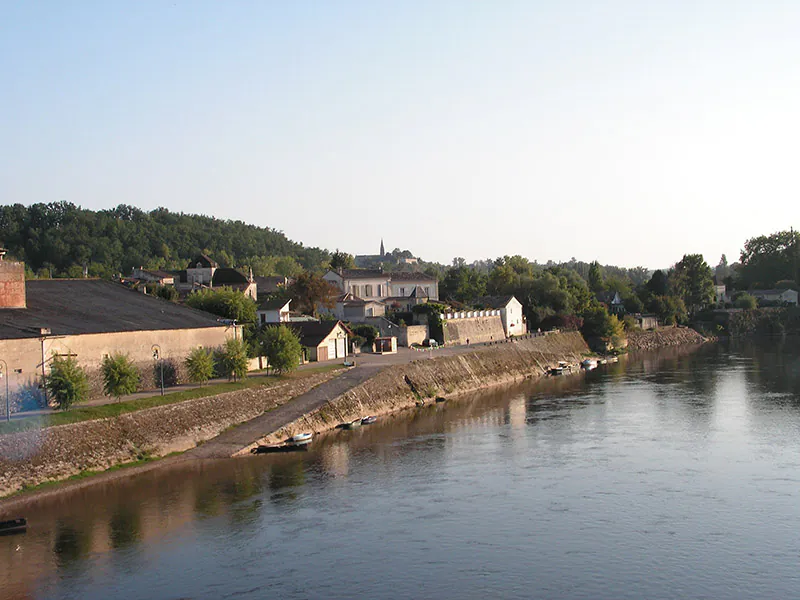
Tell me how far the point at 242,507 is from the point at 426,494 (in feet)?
19.2

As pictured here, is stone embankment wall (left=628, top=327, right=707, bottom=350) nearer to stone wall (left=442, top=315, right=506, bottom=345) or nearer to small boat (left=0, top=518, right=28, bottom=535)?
stone wall (left=442, top=315, right=506, bottom=345)

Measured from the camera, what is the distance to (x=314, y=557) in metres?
22.5

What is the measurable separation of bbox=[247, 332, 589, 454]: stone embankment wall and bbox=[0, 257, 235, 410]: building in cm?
707

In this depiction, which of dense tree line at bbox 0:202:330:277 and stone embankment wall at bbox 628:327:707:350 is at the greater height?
dense tree line at bbox 0:202:330:277

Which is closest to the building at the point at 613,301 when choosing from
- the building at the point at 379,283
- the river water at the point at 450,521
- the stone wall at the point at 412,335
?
the building at the point at 379,283

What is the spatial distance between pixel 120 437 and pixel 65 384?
279cm

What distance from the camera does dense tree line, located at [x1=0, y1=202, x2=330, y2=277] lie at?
114750 millimetres

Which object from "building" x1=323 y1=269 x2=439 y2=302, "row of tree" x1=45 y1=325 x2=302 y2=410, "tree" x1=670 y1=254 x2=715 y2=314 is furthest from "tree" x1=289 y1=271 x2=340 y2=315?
"tree" x1=670 y1=254 x2=715 y2=314

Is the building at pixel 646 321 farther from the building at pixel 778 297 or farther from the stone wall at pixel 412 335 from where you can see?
the stone wall at pixel 412 335

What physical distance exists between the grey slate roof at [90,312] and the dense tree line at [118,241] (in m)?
60.0

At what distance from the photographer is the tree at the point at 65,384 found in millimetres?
31656

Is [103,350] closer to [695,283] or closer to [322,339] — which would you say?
[322,339]

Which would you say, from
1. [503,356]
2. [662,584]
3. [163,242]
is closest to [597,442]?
[662,584]

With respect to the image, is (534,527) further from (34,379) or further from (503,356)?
(503,356)
